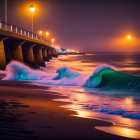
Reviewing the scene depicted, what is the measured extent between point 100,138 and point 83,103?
163 inches

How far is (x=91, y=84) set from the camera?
16781 mm

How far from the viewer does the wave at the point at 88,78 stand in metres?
16.5

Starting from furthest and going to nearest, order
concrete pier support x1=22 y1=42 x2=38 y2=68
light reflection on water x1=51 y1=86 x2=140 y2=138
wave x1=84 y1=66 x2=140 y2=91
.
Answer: concrete pier support x1=22 y1=42 x2=38 y2=68, wave x1=84 y1=66 x2=140 y2=91, light reflection on water x1=51 y1=86 x2=140 y2=138

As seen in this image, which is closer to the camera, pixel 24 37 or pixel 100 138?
pixel 100 138

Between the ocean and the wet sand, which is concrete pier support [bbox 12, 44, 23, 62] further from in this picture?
the wet sand

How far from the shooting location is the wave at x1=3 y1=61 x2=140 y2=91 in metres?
16.5

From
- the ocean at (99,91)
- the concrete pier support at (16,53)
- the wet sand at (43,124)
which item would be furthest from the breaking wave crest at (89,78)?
the concrete pier support at (16,53)

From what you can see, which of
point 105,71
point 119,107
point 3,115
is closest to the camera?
point 3,115

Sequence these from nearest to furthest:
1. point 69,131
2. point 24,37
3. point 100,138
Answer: point 100,138 → point 69,131 → point 24,37

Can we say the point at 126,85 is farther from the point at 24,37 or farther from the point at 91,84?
the point at 24,37

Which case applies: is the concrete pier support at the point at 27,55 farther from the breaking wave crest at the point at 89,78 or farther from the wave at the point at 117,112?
the wave at the point at 117,112

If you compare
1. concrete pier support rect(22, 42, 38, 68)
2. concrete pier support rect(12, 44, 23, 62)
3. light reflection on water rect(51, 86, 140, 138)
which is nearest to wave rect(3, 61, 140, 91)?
light reflection on water rect(51, 86, 140, 138)

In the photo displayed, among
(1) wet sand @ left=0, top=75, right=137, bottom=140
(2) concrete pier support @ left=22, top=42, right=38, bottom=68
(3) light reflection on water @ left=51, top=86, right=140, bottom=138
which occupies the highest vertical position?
(2) concrete pier support @ left=22, top=42, right=38, bottom=68

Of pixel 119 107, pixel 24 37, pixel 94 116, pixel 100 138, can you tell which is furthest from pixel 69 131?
pixel 24 37
